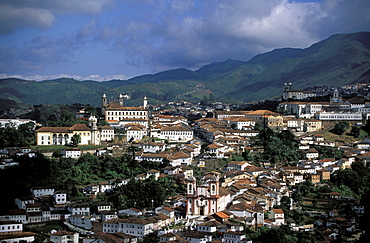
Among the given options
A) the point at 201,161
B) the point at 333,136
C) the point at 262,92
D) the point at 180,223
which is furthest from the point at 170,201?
the point at 262,92

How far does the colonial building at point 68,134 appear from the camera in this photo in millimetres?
47125

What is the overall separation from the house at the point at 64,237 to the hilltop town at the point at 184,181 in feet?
0.20

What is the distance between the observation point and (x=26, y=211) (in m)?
33.7

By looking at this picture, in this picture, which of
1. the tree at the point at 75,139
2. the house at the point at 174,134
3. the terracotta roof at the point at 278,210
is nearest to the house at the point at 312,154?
the house at the point at 174,134

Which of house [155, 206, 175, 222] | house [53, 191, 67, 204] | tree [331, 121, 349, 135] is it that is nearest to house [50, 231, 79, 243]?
house [53, 191, 67, 204]

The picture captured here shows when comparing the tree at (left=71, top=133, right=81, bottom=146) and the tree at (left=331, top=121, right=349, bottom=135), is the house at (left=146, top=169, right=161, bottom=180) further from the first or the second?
the tree at (left=331, top=121, right=349, bottom=135)

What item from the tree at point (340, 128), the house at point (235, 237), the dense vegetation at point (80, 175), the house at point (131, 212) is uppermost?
the tree at point (340, 128)

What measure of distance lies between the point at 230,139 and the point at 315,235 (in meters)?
20.4

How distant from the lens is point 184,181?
40594 mm

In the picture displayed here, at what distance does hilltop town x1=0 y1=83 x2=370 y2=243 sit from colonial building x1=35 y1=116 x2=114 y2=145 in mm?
100

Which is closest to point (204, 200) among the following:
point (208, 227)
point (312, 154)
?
point (208, 227)

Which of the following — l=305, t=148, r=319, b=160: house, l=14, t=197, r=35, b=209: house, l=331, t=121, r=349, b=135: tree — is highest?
l=331, t=121, r=349, b=135: tree

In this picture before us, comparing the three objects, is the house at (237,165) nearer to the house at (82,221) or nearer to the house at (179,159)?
the house at (179,159)

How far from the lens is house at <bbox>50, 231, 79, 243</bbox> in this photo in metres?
29.2
